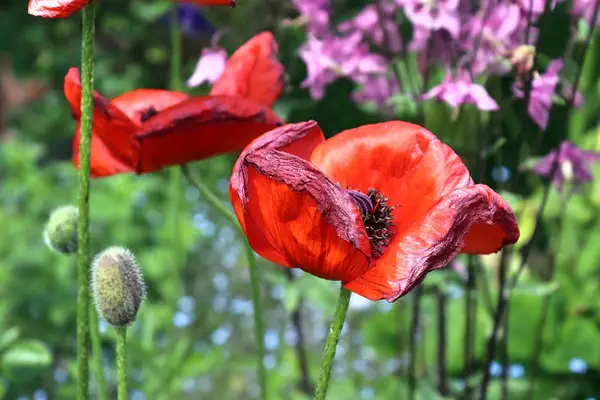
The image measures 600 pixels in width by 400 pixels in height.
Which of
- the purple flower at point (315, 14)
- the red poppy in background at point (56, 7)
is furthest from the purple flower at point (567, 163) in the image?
the red poppy in background at point (56, 7)

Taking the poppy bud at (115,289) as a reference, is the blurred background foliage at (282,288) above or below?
below

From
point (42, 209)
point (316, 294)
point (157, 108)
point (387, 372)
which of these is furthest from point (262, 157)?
A: point (42, 209)

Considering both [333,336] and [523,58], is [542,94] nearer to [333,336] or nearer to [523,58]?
[523,58]

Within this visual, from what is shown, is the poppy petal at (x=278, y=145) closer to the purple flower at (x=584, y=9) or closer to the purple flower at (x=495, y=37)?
the purple flower at (x=495, y=37)

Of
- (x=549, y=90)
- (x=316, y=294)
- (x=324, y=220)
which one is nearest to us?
(x=324, y=220)

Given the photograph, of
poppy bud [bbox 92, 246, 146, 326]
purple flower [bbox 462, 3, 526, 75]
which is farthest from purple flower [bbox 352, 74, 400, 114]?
poppy bud [bbox 92, 246, 146, 326]

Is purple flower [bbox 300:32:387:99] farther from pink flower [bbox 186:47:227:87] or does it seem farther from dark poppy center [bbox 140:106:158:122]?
dark poppy center [bbox 140:106:158:122]

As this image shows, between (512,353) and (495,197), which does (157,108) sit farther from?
(512,353)
